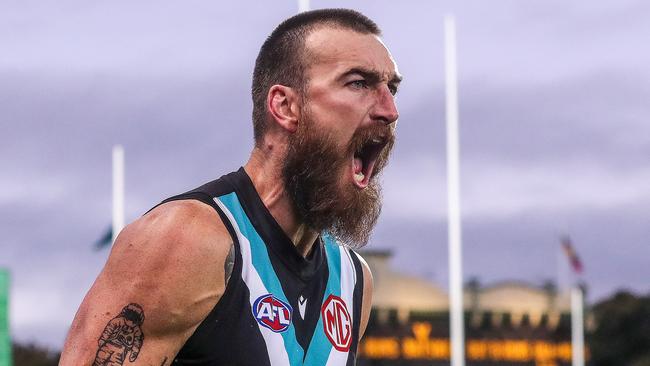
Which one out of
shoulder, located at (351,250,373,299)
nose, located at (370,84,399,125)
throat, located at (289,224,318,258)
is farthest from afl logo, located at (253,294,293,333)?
shoulder, located at (351,250,373,299)

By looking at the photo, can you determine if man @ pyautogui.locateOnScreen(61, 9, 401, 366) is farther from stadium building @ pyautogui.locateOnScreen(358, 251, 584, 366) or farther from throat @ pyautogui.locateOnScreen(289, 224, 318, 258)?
stadium building @ pyautogui.locateOnScreen(358, 251, 584, 366)

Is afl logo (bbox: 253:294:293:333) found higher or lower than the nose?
lower

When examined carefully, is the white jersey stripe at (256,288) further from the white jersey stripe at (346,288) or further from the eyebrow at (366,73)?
the eyebrow at (366,73)

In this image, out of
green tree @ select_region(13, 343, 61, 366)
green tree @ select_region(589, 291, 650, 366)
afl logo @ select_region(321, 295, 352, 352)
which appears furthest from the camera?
green tree @ select_region(13, 343, 61, 366)

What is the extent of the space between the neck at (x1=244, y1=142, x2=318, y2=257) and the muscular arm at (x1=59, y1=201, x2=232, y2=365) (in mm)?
335

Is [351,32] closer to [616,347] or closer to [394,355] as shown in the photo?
[394,355]

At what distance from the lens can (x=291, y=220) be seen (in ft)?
12.8

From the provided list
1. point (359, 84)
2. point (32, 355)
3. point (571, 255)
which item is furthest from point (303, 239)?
point (32, 355)

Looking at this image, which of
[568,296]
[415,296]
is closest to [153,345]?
[415,296]

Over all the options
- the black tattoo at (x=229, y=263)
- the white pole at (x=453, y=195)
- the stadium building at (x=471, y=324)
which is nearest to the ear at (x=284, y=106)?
the black tattoo at (x=229, y=263)

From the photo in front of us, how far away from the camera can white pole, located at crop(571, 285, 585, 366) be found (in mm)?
42156

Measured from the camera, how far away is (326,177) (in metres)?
3.85

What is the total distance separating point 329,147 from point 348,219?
253 millimetres

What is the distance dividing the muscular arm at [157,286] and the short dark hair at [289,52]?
489 mm
